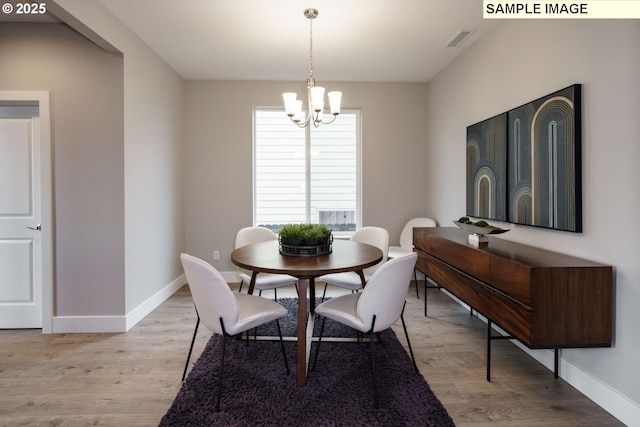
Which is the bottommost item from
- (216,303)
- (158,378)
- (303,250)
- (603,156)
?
(158,378)

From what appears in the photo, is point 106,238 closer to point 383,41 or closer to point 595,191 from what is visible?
point 383,41

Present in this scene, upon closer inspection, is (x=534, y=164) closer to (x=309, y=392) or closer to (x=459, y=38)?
(x=459, y=38)

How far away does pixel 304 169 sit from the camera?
4539 millimetres

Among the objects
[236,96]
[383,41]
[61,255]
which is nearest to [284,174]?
[236,96]

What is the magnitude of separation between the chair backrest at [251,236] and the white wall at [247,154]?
1083 millimetres

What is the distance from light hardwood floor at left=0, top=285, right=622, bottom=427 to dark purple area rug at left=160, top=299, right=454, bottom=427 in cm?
12

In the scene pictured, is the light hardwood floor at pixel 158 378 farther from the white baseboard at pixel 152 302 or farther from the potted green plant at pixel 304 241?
the potted green plant at pixel 304 241

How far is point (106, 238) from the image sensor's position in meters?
2.88

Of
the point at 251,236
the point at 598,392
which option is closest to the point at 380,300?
the point at 598,392

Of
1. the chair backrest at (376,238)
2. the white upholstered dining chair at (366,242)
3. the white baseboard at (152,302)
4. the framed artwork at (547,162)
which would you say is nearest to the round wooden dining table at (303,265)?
the white upholstered dining chair at (366,242)

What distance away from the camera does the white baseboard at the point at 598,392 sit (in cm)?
172

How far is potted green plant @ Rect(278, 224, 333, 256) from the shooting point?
2.33m

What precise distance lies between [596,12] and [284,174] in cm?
336

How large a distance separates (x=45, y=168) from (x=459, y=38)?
373cm
